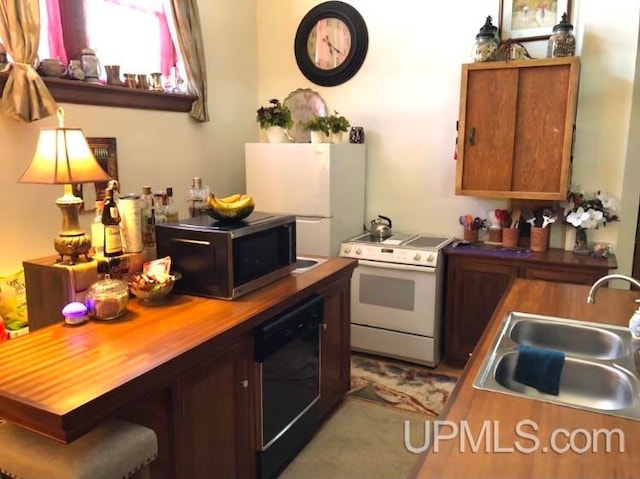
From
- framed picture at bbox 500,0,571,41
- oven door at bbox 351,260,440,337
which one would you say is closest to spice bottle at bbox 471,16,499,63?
framed picture at bbox 500,0,571,41

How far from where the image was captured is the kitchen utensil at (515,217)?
12.2ft

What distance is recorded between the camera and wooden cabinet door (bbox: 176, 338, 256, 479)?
73.2 inches

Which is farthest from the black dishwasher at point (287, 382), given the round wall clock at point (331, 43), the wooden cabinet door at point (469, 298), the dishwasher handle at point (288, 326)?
the round wall clock at point (331, 43)

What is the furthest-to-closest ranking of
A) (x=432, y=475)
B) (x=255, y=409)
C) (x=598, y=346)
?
(x=255, y=409) < (x=598, y=346) < (x=432, y=475)

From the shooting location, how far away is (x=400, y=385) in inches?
137

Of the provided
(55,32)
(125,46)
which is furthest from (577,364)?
(125,46)

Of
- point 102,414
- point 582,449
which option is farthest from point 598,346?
point 102,414

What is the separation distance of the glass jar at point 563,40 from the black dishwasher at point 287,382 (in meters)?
2.17

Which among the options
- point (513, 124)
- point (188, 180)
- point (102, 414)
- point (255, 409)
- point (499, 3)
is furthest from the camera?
point (188, 180)

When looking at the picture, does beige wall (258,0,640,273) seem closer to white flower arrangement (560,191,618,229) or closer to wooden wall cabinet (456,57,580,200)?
white flower arrangement (560,191,618,229)

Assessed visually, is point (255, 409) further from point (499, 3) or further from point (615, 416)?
point (499, 3)

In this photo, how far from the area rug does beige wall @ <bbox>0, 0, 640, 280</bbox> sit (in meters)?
1.10

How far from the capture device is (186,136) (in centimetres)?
384

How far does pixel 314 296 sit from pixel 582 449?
155 cm
